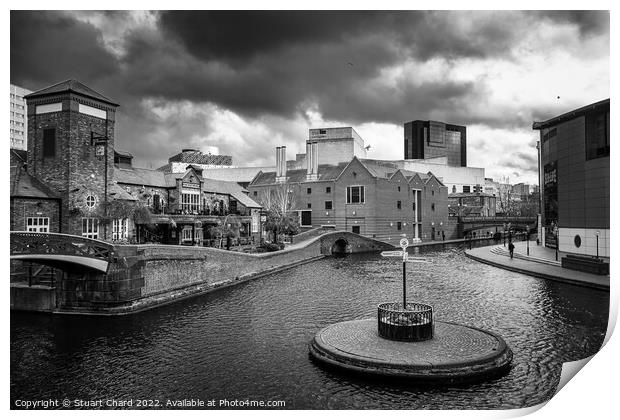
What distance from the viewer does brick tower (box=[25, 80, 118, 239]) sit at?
18566 mm

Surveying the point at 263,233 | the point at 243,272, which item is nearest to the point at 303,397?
the point at 243,272

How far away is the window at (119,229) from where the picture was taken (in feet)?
81.5

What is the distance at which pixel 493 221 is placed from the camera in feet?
216

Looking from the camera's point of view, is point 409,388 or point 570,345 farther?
point 570,345

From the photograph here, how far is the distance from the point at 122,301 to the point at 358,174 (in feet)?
138

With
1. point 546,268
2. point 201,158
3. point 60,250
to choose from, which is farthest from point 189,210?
point 201,158

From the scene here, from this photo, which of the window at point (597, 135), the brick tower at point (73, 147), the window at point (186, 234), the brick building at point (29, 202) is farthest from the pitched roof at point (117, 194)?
the window at point (597, 135)

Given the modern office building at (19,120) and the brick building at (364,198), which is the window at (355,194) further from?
the modern office building at (19,120)

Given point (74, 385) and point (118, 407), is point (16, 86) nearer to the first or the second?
point (74, 385)

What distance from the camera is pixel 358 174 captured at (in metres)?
57.6

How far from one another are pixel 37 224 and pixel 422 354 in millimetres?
16619

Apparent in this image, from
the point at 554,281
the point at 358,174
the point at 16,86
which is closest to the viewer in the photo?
the point at 16,86

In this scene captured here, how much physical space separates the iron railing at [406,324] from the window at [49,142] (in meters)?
16.3

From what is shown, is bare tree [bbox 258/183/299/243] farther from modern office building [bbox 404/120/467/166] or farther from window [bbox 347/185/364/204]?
modern office building [bbox 404/120/467/166]
